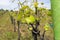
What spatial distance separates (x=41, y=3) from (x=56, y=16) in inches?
318

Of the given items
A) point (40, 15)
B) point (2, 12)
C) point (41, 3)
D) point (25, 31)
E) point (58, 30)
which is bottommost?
point (25, 31)

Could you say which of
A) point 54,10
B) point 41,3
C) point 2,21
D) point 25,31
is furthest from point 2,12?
point 54,10

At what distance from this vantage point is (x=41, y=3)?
8.47m

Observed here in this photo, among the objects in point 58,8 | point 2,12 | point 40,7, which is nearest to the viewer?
point 58,8

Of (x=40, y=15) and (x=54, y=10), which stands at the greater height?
(x=54, y=10)

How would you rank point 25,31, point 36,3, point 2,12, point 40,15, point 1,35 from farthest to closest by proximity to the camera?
point 2,12, point 25,31, point 1,35, point 40,15, point 36,3

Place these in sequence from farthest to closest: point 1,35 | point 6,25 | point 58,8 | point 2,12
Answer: point 2,12
point 6,25
point 1,35
point 58,8

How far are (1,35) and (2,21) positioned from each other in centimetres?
473

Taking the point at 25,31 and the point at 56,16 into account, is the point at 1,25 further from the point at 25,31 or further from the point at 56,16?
the point at 56,16

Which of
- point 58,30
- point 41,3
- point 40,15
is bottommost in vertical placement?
point 40,15

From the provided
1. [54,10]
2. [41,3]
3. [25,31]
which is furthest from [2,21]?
[54,10]

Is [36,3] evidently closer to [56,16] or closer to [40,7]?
[40,7]

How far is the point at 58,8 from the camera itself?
43 centimetres

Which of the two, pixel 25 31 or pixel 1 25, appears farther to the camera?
pixel 1 25
